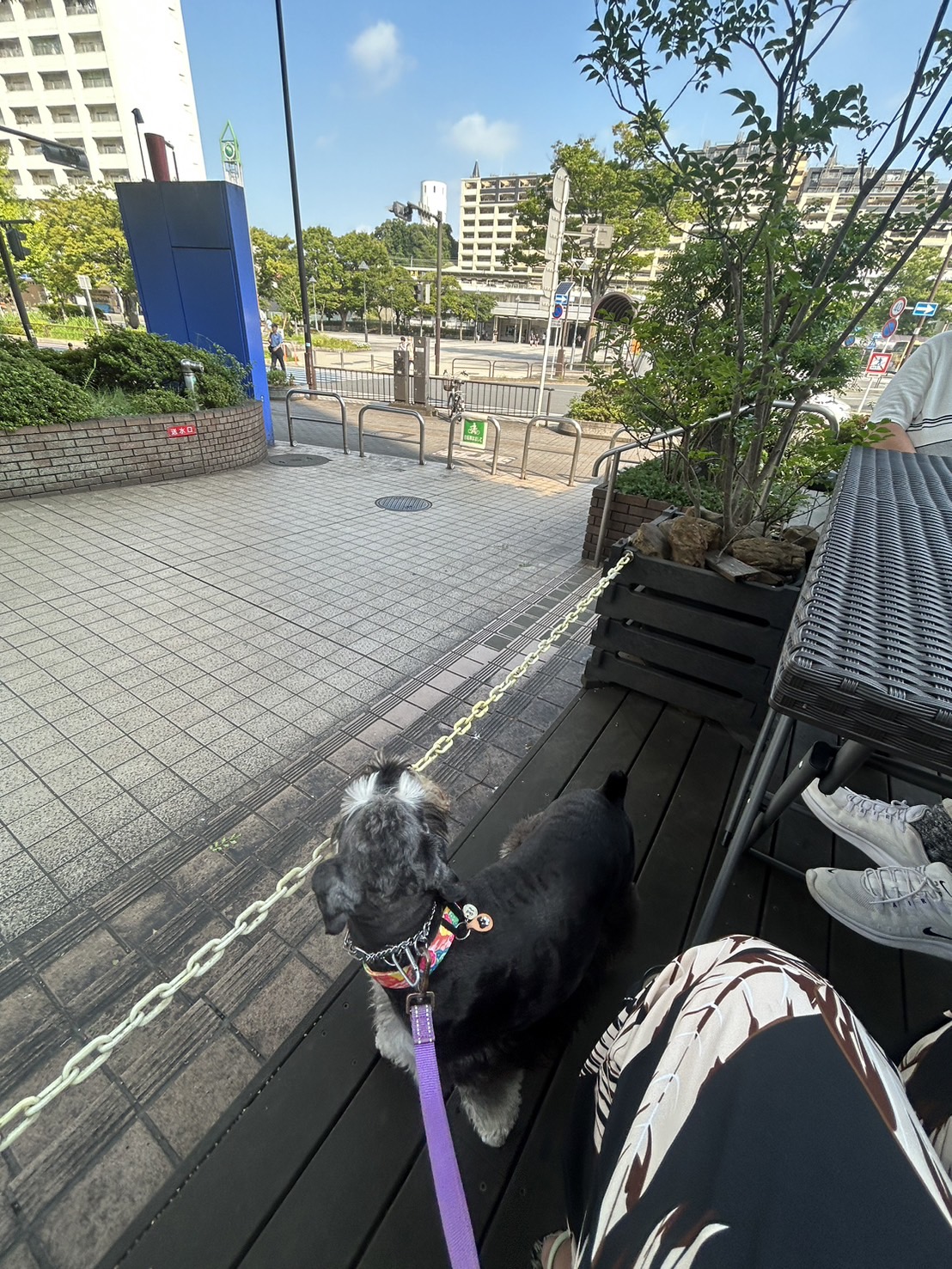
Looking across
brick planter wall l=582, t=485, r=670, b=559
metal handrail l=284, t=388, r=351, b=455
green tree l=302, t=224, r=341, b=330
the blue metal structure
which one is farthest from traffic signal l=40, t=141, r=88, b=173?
green tree l=302, t=224, r=341, b=330

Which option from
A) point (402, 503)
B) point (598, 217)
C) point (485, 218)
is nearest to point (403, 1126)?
point (402, 503)

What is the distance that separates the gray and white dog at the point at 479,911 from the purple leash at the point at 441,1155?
0.18 meters

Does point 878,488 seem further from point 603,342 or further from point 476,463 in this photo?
point 476,463

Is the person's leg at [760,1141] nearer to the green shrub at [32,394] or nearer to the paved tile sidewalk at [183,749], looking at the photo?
the paved tile sidewalk at [183,749]

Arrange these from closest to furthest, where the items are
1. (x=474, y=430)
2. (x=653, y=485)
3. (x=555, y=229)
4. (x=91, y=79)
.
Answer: (x=653, y=485) < (x=474, y=430) < (x=555, y=229) < (x=91, y=79)

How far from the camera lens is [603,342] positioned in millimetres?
3463

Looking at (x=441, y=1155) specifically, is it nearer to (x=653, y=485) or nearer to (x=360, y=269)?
(x=653, y=485)

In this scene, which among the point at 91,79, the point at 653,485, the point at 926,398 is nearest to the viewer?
the point at 926,398

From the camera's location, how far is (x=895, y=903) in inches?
65.6

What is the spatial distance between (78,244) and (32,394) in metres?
32.6

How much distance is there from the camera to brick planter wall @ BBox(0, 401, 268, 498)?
6527 millimetres

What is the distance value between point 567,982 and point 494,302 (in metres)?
68.2

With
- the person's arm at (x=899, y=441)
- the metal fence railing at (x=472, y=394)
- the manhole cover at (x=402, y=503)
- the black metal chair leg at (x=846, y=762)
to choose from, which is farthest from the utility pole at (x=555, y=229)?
the black metal chair leg at (x=846, y=762)

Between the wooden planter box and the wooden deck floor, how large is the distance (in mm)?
755
